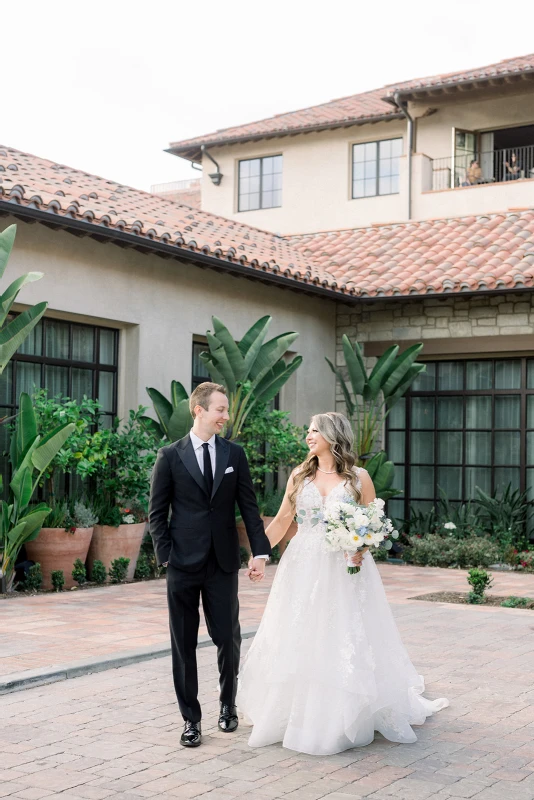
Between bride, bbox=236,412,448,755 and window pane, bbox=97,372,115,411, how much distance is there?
22.3 ft

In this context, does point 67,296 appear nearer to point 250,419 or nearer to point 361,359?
point 250,419

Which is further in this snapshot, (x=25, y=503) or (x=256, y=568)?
(x=25, y=503)

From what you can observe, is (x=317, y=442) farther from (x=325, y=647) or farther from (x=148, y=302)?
(x=148, y=302)

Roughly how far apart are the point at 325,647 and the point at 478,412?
34.0 feet

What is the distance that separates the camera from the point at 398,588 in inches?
436

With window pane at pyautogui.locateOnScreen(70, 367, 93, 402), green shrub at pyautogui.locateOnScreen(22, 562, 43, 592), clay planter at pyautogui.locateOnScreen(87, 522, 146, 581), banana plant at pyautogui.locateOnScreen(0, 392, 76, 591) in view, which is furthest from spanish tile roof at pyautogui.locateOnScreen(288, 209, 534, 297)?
green shrub at pyautogui.locateOnScreen(22, 562, 43, 592)

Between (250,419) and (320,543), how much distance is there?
7122mm

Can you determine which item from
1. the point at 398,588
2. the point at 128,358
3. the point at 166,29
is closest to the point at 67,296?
the point at 128,358

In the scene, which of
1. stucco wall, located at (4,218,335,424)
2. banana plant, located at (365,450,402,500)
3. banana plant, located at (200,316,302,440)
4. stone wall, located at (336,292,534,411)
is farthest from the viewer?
stone wall, located at (336,292,534,411)

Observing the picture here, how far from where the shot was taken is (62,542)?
1016 centimetres

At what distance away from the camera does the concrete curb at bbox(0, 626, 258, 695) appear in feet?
20.5

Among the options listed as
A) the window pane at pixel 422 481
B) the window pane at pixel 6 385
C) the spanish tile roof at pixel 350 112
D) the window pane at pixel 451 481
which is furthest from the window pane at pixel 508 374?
the spanish tile roof at pixel 350 112

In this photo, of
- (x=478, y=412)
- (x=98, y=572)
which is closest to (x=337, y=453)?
(x=98, y=572)

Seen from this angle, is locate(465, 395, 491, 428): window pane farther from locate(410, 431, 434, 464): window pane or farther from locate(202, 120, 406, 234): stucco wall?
locate(202, 120, 406, 234): stucco wall
